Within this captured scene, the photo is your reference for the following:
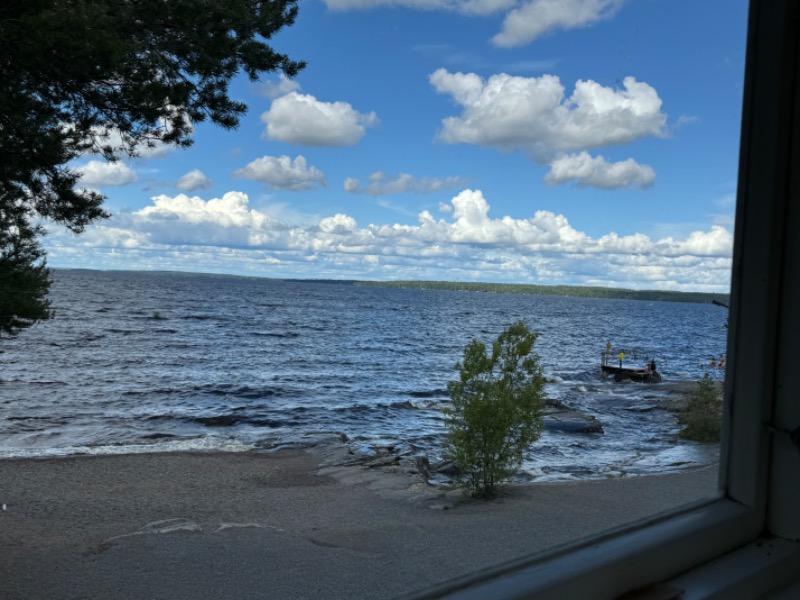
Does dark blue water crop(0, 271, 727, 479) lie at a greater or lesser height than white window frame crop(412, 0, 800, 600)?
lesser

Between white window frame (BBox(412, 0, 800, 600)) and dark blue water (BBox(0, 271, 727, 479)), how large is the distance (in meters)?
0.14

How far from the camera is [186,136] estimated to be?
4.43 meters

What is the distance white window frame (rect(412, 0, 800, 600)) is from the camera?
0.89m

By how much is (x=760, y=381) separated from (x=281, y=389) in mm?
22565

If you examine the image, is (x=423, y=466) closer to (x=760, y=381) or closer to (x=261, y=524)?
(x=261, y=524)

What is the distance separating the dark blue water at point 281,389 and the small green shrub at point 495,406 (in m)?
2.33

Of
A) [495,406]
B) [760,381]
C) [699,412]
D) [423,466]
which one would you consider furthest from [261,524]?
[699,412]

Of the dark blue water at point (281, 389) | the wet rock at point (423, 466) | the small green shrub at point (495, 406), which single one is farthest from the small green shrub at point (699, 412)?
the wet rock at point (423, 466)

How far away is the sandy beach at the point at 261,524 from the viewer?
671 centimetres

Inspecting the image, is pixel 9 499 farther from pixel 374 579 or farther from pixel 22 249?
pixel 374 579

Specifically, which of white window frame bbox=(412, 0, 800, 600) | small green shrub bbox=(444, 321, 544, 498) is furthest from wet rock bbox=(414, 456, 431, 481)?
white window frame bbox=(412, 0, 800, 600)

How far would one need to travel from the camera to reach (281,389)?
2281 centimetres

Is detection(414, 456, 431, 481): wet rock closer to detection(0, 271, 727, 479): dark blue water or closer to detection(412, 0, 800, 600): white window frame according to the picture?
detection(0, 271, 727, 479): dark blue water

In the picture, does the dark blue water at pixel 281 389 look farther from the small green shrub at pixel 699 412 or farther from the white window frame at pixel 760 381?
the small green shrub at pixel 699 412
